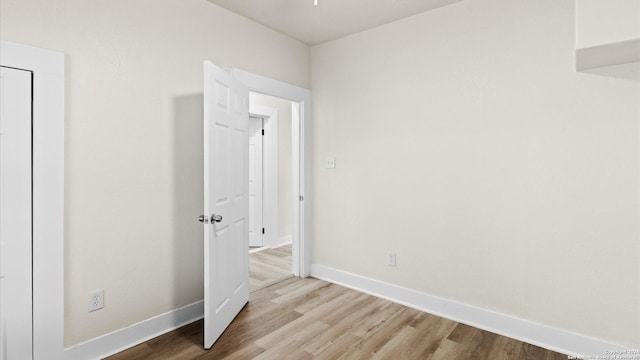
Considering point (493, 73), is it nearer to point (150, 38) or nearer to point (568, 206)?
point (568, 206)

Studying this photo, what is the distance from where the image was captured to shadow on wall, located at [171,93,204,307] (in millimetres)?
2545

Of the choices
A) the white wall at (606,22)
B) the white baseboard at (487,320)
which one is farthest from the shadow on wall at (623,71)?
the white baseboard at (487,320)

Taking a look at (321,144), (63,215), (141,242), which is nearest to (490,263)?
(321,144)

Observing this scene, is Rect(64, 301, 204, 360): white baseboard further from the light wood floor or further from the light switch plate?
the light switch plate

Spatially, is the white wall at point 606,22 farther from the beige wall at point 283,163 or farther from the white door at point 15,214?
the beige wall at point 283,163

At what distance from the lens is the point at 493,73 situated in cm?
→ 252

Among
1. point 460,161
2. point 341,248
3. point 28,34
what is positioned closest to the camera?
point 28,34

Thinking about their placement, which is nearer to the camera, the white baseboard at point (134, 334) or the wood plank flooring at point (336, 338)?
the white baseboard at point (134, 334)

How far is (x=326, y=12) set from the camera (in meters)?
2.87

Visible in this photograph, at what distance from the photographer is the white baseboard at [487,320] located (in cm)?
221

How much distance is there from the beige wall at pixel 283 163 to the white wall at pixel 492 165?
155 centimetres

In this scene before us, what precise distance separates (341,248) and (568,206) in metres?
1.98

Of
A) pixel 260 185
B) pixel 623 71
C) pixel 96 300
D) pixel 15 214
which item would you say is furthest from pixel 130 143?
pixel 623 71

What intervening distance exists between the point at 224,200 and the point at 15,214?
115 cm
